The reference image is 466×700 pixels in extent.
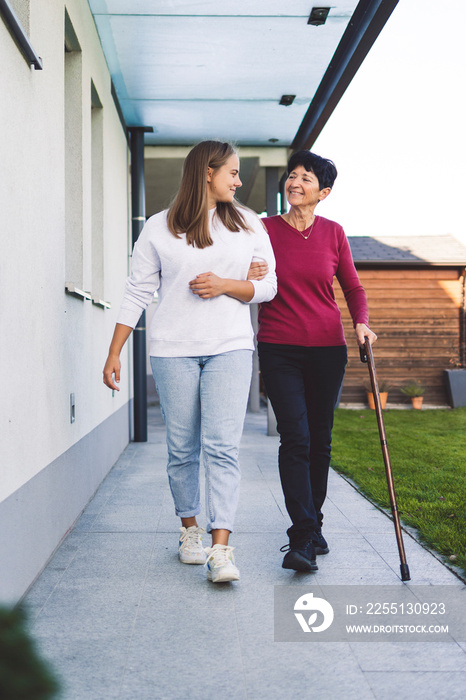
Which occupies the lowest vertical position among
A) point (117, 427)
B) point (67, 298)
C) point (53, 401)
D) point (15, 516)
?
point (117, 427)

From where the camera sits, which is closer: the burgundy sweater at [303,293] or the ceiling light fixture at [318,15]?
the burgundy sweater at [303,293]

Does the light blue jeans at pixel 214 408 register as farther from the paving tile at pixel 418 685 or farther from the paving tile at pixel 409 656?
the paving tile at pixel 418 685

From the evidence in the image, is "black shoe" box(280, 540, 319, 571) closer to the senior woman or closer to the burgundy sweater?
the senior woman

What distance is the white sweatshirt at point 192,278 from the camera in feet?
9.08

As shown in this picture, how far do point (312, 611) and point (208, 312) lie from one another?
1.13m

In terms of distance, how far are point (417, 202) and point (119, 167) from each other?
965 inches

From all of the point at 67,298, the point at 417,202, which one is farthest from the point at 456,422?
the point at 417,202

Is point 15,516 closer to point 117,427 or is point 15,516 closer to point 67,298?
point 67,298

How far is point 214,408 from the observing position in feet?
9.09

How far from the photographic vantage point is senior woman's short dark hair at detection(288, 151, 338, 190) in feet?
10.1

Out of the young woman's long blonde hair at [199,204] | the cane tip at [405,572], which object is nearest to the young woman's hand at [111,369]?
the young woman's long blonde hair at [199,204]

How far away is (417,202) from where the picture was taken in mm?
29016

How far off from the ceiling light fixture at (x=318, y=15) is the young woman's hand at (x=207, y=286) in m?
2.52

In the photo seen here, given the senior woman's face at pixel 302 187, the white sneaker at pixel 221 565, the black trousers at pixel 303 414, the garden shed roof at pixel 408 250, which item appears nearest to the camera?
the white sneaker at pixel 221 565
